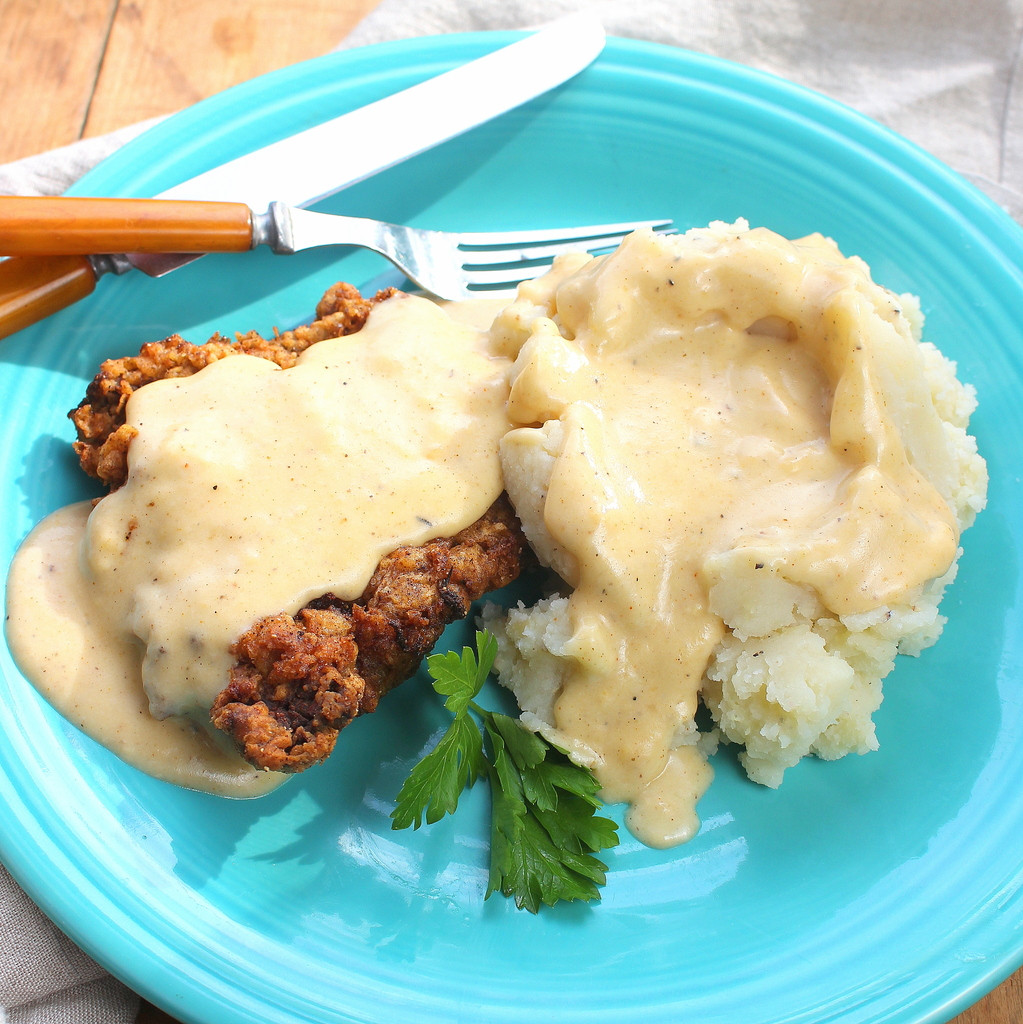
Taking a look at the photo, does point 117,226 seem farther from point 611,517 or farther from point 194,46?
point 194,46

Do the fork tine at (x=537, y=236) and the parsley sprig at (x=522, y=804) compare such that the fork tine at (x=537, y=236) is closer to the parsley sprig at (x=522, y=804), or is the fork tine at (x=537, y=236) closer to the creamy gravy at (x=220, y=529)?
the creamy gravy at (x=220, y=529)

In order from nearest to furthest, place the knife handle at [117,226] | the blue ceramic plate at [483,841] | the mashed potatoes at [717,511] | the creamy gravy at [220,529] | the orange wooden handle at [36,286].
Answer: the blue ceramic plate at [483,841] → the creamy gravy at [220,529] → the mashed potatoes at [717,511] → the knife handle at [117,226] → the orange wooden handle at [36,286]

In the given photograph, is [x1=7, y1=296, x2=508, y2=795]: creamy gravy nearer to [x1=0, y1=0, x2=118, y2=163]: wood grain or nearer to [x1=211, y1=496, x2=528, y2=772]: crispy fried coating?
[x1=211, y1=496, x2=528, y2=772]: crispy fried coating

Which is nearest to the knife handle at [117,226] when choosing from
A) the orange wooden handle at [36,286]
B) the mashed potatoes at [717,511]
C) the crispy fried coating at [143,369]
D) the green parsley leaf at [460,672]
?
the orange wooden handle at [36,286]

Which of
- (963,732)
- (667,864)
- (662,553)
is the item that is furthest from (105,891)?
(963,732)

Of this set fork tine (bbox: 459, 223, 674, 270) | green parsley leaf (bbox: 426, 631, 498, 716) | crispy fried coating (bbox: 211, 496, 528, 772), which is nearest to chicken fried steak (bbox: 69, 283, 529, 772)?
crispy fried coating (bbox: 211, 496, 528, 772)

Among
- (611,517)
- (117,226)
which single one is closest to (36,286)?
(117,226)
